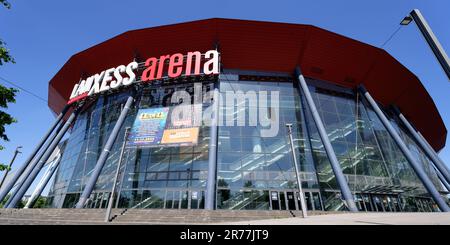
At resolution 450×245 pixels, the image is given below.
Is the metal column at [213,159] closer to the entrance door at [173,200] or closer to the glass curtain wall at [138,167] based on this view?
the glass curtain wall at [138,167]

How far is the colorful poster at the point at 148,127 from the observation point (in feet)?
79.9

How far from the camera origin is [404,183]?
29.2 meters

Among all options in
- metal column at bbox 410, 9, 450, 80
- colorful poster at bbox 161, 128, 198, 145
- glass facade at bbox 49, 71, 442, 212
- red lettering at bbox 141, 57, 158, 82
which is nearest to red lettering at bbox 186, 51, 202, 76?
glass facade at bbox 49, 71, 442, 212

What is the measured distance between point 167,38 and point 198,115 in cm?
933

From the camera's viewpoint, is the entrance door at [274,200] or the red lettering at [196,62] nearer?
the entrance door at [274,200]

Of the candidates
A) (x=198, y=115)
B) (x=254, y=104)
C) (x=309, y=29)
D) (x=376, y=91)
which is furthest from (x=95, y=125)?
(x=376, y=91)

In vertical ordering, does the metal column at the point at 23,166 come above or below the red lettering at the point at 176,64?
below

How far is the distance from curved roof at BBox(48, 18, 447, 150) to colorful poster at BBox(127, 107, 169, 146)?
737cm

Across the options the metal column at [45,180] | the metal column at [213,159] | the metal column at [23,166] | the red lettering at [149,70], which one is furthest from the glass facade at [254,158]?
the metal column at [45,180]

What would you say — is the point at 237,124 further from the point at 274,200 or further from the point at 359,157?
the point at 359,157

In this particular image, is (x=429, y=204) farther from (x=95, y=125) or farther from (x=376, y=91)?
(x=95, y=125)

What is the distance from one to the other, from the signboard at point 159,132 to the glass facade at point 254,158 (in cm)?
128

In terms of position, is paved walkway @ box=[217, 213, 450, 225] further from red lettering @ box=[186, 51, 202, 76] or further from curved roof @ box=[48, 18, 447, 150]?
curved roof @ box=[48, 18, 447, 150]

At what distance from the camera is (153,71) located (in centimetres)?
2638
